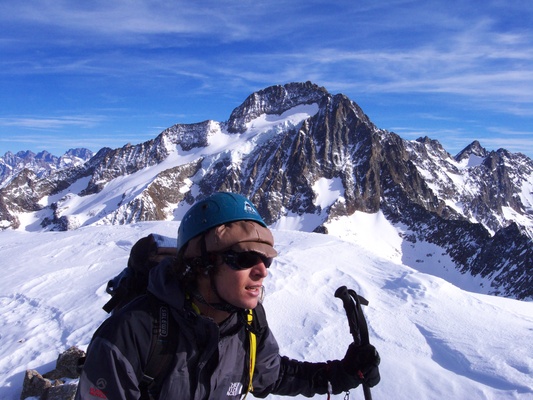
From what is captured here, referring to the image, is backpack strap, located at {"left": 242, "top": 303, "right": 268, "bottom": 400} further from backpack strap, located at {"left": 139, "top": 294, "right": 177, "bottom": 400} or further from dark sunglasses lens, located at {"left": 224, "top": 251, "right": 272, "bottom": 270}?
backpack strap, located at {"left": 139, "top": 294, "right": 177, "bottom": 400}

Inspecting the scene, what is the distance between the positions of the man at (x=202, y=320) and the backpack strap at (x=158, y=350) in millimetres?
13

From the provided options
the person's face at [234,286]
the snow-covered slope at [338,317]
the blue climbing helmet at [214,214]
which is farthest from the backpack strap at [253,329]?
the snow-covered slope at [338,317]

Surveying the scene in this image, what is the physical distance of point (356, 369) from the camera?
3.66m

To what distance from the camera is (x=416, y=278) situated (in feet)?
43.7

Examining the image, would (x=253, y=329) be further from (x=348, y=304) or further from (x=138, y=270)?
(x=138, y=270)

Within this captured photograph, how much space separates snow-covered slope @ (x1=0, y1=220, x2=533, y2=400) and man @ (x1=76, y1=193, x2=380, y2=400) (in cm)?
476

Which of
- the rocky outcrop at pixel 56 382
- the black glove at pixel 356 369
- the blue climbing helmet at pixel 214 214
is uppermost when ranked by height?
the blue climbing helmet at pixel 214 214

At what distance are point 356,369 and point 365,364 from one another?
107 millimetres

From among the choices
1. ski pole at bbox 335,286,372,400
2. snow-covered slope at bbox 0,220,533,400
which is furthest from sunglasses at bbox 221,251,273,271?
snow-covered slope at bbox 0,220,533,400

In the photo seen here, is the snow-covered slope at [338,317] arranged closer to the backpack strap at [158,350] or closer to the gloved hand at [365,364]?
the gloved hand at [365,364]

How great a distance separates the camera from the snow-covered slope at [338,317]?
309 inches

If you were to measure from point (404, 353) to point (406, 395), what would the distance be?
1825 millimetres

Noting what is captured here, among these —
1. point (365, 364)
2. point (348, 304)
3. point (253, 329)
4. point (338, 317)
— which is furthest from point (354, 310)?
point (338, 317)

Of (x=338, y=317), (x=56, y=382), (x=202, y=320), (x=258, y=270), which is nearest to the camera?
(x=202, y=320)
